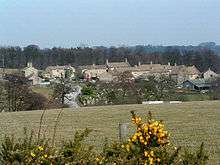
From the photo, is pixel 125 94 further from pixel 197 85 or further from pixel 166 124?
pixel 197 85

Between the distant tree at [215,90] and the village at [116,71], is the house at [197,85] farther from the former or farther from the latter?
the village at [116,71]

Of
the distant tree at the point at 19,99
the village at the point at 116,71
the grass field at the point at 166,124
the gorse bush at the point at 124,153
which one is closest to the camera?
the gorse bush at the point at 124,153

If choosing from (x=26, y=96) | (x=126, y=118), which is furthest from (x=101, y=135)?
(x=26, y=96)

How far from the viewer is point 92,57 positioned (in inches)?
6368

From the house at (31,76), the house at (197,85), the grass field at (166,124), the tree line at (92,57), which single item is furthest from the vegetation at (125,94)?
the tree line at (92,57)

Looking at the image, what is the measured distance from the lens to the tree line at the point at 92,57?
144875mm

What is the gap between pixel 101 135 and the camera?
1720 centimetres

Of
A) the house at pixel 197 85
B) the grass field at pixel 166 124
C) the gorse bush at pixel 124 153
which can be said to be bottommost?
the house at pixel 197 85

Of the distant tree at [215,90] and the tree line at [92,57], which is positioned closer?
the distant tree at [215,90]

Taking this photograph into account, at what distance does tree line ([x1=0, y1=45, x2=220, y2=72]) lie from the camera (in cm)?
14488

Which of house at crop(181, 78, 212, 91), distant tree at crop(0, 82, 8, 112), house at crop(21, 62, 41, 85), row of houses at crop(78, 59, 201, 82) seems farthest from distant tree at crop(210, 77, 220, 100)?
row of houses at crop(78, 59, 201, 82)

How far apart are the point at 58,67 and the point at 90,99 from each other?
291 feet

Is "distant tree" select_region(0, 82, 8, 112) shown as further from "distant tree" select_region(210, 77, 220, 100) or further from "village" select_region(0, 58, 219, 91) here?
"village" select_region(0, 58, 219, 91)

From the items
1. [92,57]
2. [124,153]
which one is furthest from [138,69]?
[124,153]
